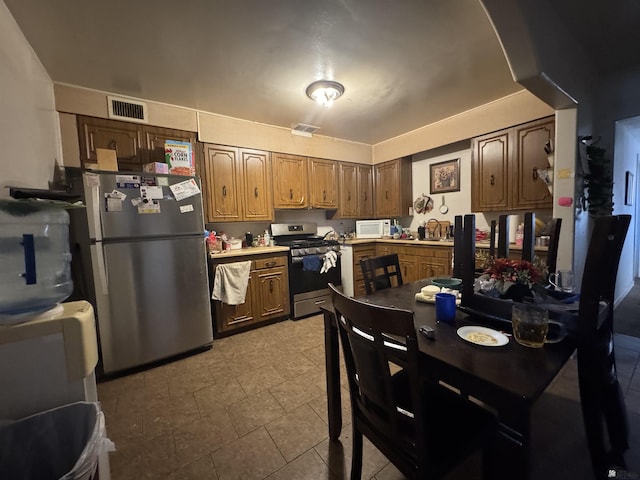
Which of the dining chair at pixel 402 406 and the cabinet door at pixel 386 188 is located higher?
the cabinet door at pixel 386 188

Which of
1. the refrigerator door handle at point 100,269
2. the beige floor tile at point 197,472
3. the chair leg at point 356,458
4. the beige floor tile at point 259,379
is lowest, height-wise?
the beige floor tile at point 197,472

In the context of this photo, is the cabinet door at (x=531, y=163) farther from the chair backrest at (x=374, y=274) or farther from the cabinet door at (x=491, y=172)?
the chair backrest at (x=374, y=274)

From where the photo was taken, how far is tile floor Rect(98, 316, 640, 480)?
4.34 ft

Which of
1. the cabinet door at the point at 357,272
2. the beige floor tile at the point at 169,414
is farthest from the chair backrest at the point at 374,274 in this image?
the cabinet door at the point at 357,272

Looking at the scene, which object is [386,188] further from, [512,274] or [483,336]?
[483,336]

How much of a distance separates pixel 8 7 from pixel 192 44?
3.05ft

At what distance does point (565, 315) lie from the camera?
3.34 feet

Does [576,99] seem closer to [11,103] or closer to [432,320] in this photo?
[432,320]

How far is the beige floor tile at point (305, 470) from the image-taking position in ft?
4.20

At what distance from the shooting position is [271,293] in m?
3.19

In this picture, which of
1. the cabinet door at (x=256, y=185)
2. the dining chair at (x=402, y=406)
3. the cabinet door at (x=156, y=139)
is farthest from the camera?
the cabinet door at (x=256, y=185)

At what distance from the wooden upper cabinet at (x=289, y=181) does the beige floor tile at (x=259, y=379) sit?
2.04 metres

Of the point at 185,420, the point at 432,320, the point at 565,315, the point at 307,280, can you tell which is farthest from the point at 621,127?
the point at 185,420

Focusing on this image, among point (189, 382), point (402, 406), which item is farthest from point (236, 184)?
point (402, 406)
